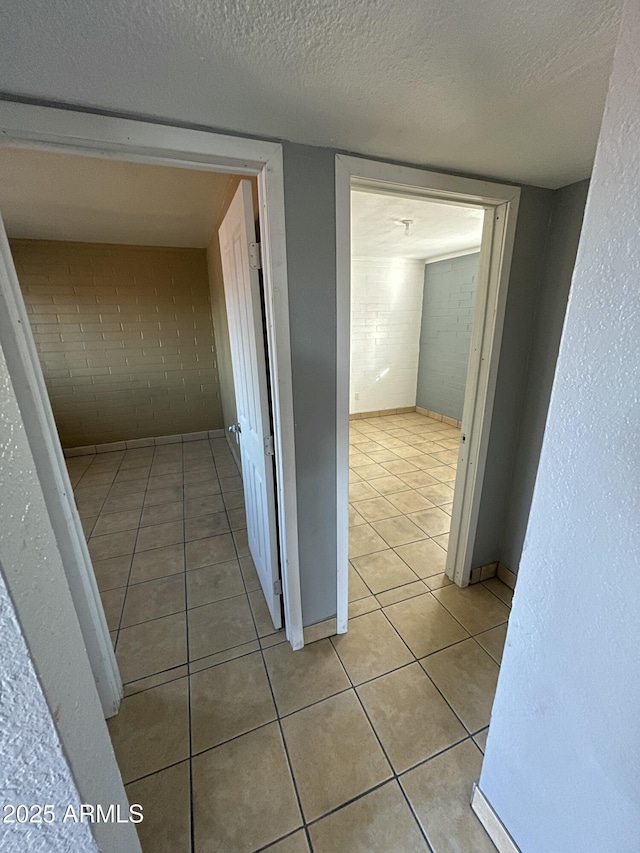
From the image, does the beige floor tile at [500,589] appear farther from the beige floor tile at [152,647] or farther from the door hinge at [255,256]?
the door hinge at [255,256]

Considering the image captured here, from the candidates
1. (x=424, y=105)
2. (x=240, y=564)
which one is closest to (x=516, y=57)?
(x=424, y=105)

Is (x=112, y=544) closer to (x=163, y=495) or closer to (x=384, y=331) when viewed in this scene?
(x=163, y=495)

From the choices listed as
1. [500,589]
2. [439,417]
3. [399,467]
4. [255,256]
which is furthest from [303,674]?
[439,417]

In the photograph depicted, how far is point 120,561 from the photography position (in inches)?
89.6

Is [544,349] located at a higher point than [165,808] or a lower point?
higher

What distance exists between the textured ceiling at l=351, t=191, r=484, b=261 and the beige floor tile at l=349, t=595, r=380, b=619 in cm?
224

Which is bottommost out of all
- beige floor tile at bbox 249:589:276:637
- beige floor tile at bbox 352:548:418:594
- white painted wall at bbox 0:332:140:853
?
beige floor tile at bbox 249:589:276:637

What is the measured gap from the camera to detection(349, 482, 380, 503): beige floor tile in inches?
119

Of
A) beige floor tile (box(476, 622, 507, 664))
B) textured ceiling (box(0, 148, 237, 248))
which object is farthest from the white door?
beige floor tile (box(476, 622, 507, 664))

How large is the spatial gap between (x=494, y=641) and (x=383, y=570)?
694 millimetres

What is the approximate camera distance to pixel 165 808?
111 cm

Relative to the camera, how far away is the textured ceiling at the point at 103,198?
1772 millimetres

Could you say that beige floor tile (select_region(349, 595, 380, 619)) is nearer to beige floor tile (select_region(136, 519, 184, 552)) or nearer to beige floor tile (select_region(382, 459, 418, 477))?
beige floor tile (select_region(136, 519, 184, 552))

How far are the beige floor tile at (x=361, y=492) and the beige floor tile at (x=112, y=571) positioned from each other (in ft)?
5.81
